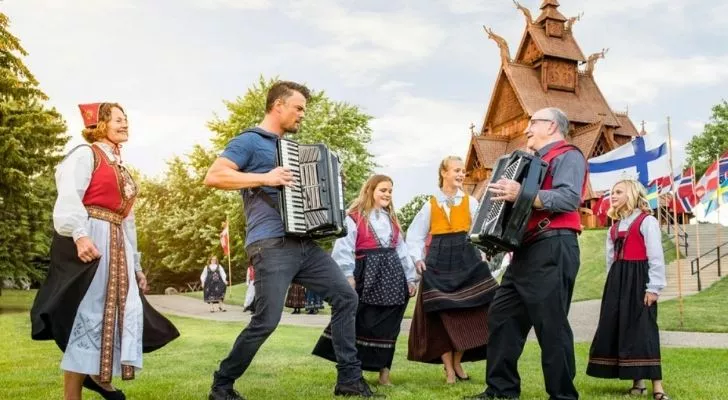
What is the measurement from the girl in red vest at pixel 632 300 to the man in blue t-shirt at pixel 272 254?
7.24 ft

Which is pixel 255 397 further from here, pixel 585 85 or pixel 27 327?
pixel 585 85

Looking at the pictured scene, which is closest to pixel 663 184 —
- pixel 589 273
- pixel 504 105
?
pixel 589 273

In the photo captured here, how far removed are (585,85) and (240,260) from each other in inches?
957

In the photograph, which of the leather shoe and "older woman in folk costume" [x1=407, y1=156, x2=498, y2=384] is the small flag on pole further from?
the leather shoe

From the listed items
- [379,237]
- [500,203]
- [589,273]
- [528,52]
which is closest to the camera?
[500,203]

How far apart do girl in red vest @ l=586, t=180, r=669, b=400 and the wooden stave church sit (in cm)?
3725

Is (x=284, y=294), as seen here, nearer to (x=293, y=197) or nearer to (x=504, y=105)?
(x=293, y=197)

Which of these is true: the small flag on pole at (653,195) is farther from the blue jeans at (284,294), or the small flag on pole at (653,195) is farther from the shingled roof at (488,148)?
the shingled roof at (488,148)

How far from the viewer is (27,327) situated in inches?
706

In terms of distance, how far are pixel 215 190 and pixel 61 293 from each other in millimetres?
40264

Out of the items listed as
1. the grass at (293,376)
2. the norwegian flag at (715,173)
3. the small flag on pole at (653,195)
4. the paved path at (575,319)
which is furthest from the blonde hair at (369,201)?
the norwegian flag at (715,173)

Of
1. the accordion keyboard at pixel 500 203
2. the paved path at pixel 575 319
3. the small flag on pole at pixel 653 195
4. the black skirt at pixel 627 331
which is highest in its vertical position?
the small flag on pole at pixel 653 195

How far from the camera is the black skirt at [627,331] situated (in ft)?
20.4

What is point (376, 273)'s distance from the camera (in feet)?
22.2
